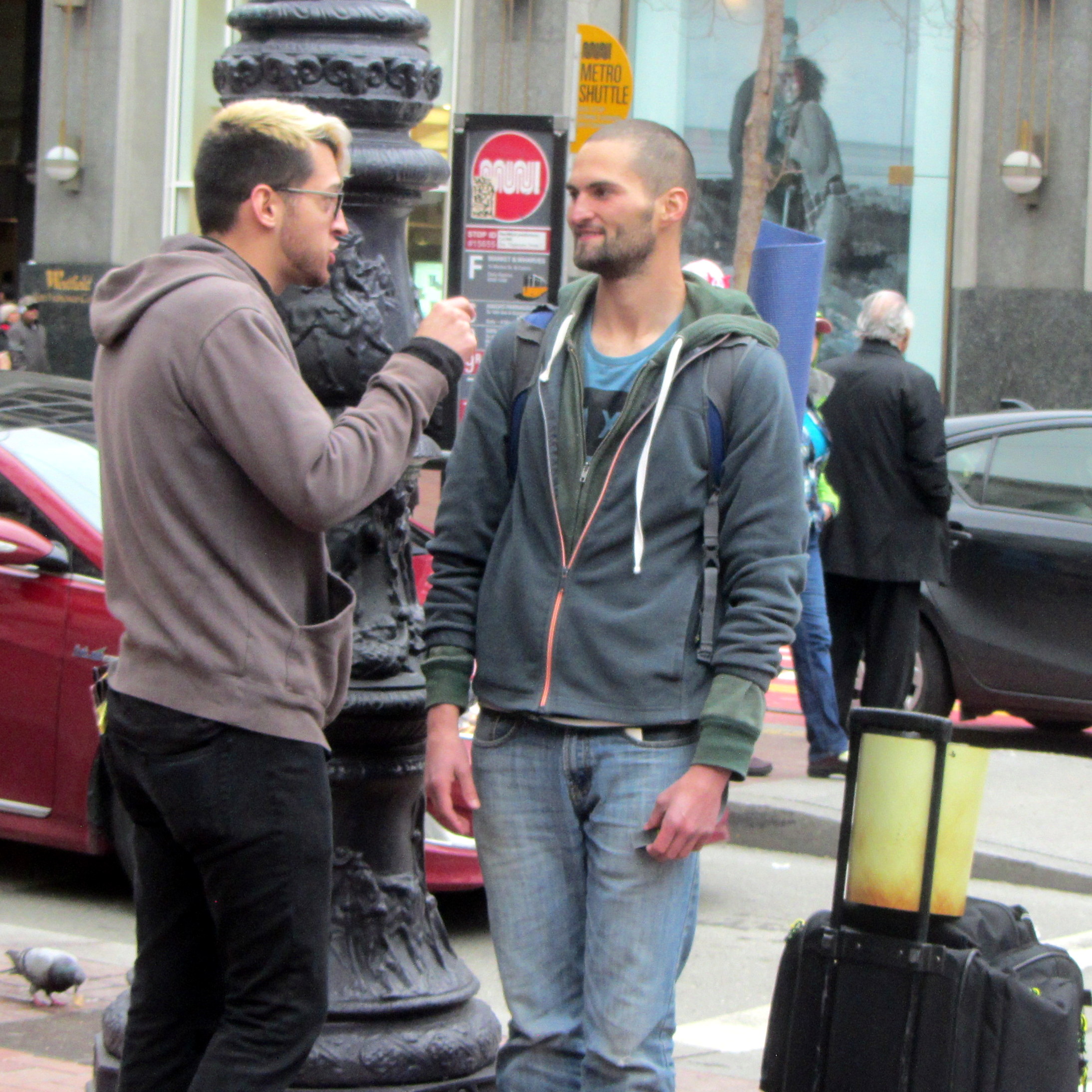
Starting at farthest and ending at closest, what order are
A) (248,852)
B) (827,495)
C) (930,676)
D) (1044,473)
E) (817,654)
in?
(1044,473), (930,676), (827,495), (817,654), (248,852)

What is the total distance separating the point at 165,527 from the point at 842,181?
17.3 m

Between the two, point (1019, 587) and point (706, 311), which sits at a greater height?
point (706, 311)

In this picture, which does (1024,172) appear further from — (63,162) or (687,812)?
(687,812)

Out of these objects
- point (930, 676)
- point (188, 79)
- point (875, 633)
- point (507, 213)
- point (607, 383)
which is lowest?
point (930, 676)

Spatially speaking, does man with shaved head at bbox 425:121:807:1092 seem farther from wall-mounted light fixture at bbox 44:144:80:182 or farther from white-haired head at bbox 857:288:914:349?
wall-mounted light fixture at bbox 44:144:80:182

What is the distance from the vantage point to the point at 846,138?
19.3 m

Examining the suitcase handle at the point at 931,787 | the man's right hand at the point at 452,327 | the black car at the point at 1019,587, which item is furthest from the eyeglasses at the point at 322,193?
the black car at the point at 1019,587

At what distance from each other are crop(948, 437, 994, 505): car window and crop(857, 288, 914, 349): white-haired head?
1.14 m

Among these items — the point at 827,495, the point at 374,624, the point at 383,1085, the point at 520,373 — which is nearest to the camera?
the point at 520,373

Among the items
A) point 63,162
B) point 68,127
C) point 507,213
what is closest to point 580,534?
point 507,213

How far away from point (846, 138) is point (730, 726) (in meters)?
17.2

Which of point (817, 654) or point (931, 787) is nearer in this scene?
point (931, 787)

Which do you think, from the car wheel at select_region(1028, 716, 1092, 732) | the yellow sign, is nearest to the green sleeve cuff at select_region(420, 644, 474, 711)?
the car wheel at select_region(1028, 716, 1092, 732)

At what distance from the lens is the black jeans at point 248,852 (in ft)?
9.29
